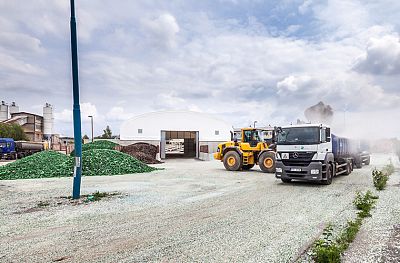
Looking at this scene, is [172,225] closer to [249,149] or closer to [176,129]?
[249,149]

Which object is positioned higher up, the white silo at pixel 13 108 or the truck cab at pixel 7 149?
the white silo at pixel 13 108

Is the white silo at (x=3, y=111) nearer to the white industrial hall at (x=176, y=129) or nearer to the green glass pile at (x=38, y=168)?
the white industrial hall at (x=176, y=129)

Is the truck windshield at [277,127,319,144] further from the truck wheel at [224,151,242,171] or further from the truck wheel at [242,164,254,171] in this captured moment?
the truck wheel at [242,164,254,171]

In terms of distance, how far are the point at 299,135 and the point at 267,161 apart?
6.21m

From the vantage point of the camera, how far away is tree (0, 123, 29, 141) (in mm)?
49981

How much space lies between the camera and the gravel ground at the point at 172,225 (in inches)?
220

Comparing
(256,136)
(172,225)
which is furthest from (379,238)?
(256,136)

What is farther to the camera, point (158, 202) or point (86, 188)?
point (86, 188)

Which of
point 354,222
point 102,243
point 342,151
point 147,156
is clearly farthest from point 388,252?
point 147,156

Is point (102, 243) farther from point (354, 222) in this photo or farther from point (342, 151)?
point (342, 151)

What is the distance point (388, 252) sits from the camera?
5.59 meters

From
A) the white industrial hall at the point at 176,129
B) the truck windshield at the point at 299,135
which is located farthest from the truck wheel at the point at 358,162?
the white industrial hall at the point at 176,129

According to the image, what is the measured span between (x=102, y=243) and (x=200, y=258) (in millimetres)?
2152

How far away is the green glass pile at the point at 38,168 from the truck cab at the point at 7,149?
1862 cm
